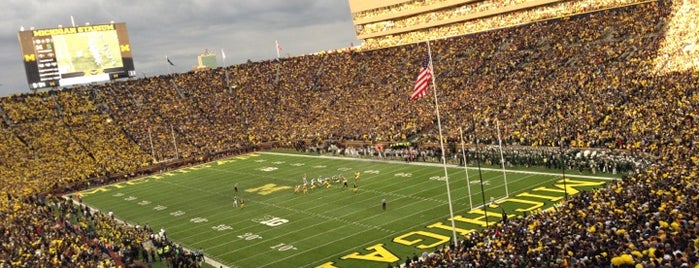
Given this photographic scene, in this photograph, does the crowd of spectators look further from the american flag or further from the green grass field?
the american flag

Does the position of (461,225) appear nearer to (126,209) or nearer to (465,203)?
(465,203)

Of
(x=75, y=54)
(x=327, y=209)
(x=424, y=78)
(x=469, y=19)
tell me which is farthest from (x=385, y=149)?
(x=75, y=54)

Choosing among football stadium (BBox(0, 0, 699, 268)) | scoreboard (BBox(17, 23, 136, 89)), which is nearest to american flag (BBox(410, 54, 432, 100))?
football stadium (BBox(0, 0, 699, 268))

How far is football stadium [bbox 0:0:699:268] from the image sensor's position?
19.1 meters

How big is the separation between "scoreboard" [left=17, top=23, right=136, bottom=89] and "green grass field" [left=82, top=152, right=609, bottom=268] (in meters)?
21.4

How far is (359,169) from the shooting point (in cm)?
3997

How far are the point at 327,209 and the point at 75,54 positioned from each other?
41.1 meters

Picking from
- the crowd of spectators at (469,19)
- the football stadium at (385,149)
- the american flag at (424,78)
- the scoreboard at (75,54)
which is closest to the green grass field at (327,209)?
the football stadium at (385,149)

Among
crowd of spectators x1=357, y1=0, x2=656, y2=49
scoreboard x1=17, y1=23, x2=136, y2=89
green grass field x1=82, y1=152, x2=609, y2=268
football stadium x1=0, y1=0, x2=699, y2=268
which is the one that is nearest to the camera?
football stadium x1=0, y1=0, x2=699, y2=268

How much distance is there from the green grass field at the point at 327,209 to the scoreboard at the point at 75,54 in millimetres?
21425

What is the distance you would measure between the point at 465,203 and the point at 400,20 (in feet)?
172

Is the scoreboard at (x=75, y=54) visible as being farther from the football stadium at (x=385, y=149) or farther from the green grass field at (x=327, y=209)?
the green grass field at (x=327, y=209)

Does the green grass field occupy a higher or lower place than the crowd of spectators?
lower

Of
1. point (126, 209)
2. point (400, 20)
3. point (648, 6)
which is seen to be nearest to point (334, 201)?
point (126, 209)
